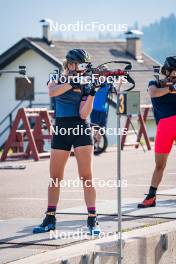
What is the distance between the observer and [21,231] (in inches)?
393

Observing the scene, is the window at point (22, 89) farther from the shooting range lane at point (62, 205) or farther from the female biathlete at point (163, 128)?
the female biathlete at point (163, 128)

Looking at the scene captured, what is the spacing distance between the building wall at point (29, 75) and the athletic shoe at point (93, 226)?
39165mm

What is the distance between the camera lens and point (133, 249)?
30.4 feet

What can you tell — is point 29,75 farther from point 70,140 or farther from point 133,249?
point 133,249

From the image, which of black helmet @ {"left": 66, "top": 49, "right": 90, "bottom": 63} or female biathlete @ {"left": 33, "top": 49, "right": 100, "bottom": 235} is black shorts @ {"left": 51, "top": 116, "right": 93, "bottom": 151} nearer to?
female biathlete @ {"left": 33, "top": 49, "right": 100, "bottom": 235}

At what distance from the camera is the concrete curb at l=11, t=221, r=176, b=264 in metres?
8.41

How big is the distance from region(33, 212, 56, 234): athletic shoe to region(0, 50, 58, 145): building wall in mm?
39058

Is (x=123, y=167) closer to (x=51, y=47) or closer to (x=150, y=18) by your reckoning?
(x=51, y=47)

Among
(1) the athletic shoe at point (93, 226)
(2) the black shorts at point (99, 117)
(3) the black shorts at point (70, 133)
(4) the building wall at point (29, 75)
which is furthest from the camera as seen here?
(4) the building wall at point (29, 75)

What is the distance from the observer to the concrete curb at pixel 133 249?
8.41 metres

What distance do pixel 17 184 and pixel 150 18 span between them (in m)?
41.6

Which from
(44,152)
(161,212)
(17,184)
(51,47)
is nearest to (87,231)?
(161,212)

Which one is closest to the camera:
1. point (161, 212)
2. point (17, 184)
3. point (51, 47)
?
point (161, 212)

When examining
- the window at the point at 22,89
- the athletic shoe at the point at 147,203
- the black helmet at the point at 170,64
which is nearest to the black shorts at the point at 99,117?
the athletic shoe at the point at 147,203
